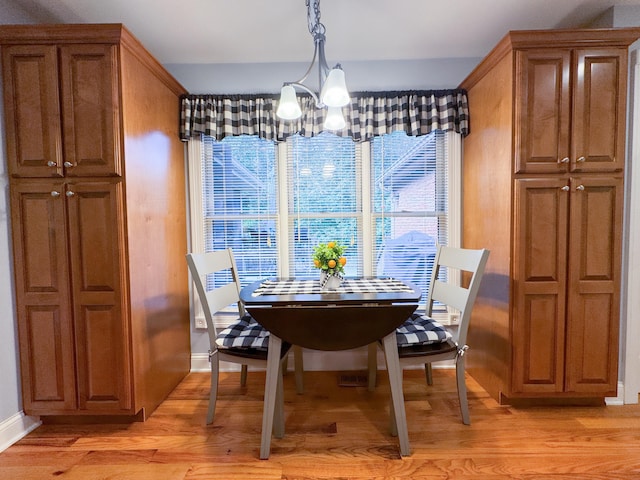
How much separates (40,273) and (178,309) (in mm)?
791

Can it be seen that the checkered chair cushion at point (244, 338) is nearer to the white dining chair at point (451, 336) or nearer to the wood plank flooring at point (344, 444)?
the wood plank flooring at point (344, 444)

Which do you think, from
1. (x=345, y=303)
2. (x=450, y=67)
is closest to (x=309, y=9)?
(x=450, y=67)

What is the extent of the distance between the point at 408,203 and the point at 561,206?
0.92 meters

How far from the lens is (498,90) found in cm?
183

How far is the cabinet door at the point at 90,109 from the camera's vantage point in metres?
1.57

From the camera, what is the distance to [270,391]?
4.67ft

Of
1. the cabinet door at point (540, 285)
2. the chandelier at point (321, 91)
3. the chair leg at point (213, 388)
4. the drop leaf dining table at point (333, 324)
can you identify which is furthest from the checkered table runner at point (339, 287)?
the chandelier at point (321, 91)

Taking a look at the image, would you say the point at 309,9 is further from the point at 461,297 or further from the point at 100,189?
the point at 461,297

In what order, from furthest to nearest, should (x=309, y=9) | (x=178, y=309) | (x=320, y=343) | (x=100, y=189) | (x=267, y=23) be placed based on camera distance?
(x=178, y=309) < (x=267, y=23) < (x=309, y=9) < (x=100, y=189) < (x=320, y=343)

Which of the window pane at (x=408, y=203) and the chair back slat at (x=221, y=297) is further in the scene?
the window pane at (x=408, y=203)

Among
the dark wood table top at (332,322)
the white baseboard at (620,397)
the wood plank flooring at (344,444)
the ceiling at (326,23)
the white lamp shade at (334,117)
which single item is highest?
the ceiling at (326,23)

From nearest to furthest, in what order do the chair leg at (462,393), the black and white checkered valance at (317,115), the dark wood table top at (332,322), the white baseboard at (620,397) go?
the dark wood table top at (332,322) → the chair leg at (462,393) → the white baseboard at (620,397) → the black and white checkered valance at (317,115)

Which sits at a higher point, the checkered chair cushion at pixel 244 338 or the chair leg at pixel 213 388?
the checkered chair cushion at pixel 244 338

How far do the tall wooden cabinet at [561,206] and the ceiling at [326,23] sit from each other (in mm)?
354
